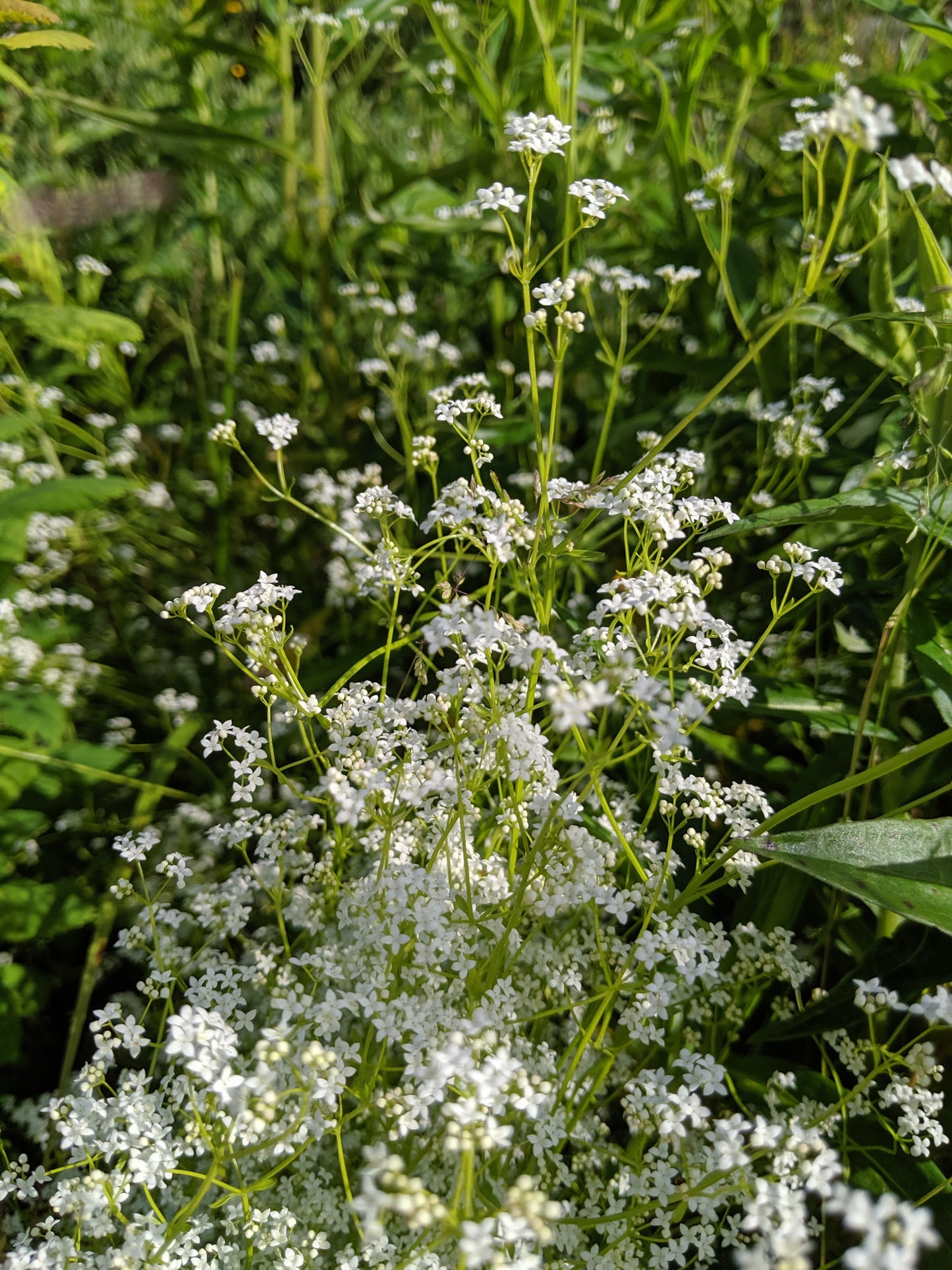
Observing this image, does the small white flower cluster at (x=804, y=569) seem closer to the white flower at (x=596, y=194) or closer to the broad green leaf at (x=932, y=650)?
the broad green leaf at (x=932, y=650)

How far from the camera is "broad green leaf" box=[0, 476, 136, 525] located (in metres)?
1.24

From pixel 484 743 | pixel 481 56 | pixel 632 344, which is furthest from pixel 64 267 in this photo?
pixel 484 743

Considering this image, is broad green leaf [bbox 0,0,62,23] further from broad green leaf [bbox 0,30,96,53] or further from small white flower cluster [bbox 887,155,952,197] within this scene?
small white flower cluster [bbox 887,155,952,197]

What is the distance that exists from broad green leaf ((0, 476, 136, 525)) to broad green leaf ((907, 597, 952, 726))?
3.34ft

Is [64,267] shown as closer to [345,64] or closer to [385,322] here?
[385,322]

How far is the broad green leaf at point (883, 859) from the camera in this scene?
71cm

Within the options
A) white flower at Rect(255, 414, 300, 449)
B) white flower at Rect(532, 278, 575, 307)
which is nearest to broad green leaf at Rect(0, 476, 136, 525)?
white flower at Rect(255, 414, 300, 449)

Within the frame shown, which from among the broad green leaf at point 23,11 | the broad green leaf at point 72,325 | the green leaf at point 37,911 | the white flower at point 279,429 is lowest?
the green leaf at point 37,911

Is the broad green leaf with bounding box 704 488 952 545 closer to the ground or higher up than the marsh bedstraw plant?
higher up

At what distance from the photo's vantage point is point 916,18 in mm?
1206

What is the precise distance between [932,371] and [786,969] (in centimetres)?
59

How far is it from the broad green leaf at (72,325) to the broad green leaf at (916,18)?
1.13 metres

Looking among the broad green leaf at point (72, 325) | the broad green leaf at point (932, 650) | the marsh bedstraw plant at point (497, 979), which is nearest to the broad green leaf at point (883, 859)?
the marsh bedstraw plant at point (497, 979)

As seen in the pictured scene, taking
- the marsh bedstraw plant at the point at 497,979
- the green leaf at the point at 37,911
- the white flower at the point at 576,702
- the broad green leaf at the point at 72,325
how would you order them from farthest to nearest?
the broad green leaf at the point at 72,325
the green leaf at the point at 37,911
the marsh bedstraw plant at the point at 497,979
the white flower at the point at 576,702
